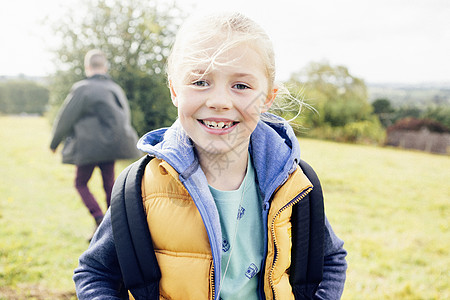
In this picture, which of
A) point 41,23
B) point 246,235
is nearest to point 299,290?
point 246,235

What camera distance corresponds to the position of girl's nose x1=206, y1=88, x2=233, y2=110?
114cm

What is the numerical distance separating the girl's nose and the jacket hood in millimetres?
218

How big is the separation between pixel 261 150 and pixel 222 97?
38 cm

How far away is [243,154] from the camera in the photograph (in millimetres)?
1416

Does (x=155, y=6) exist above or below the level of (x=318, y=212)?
above

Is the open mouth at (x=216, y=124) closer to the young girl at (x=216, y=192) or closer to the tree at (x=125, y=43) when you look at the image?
the young girl at (x=216, y=192)

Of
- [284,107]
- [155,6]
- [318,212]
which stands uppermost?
[155,6]

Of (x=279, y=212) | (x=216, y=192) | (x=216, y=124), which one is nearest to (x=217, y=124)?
(x=216, y=124)

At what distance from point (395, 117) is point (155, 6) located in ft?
89.4

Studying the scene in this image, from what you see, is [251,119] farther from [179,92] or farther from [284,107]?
[284,107]

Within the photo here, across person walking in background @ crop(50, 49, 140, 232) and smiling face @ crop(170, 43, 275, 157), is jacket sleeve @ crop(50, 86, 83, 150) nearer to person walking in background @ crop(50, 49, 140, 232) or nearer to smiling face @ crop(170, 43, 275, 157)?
person walking in background @ crop(50, 49, 140, 232)

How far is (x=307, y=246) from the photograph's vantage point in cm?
127

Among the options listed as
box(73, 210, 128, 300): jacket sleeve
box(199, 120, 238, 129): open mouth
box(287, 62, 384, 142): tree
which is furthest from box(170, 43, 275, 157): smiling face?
box(287, 62, 384, 142): tree

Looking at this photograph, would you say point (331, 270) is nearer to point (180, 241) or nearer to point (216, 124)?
point (180, 241)
